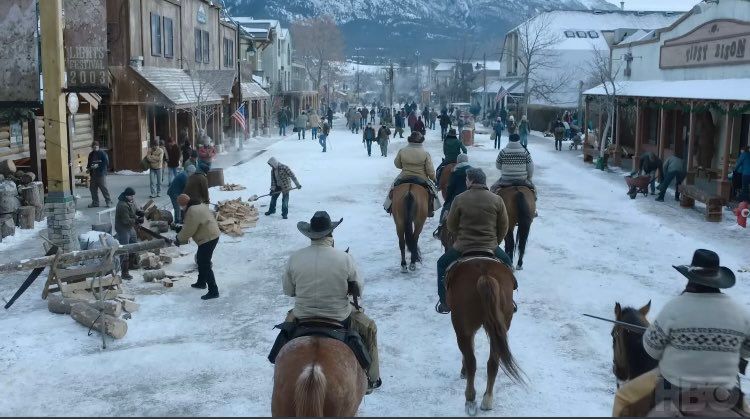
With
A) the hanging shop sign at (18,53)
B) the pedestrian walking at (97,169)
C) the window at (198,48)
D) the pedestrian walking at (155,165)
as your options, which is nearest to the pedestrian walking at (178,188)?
the pedestrian walking at (97,169)

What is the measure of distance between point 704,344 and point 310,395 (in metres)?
2.36

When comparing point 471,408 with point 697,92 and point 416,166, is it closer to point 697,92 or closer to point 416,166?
point 416,166

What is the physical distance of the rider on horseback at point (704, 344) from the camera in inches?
164

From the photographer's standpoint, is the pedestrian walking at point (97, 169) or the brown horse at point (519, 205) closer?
the brown horse at point (519, 205)

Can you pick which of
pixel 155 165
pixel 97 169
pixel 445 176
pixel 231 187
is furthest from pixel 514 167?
pixel 231 187

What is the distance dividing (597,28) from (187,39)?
119 ft

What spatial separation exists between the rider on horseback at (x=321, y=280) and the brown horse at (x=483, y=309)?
1.28m

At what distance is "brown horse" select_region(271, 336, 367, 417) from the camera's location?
189 inches

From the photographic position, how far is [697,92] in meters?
19.9

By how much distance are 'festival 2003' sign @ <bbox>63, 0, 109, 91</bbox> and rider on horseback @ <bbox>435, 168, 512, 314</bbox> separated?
733cm

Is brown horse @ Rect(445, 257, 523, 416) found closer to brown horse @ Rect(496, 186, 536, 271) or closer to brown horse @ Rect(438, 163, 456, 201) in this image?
brown horse @ Rect(496, 186, 536, 271)

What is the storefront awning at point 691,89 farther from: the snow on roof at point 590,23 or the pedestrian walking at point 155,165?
the snow on roof at point 590,23

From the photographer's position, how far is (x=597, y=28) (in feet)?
184

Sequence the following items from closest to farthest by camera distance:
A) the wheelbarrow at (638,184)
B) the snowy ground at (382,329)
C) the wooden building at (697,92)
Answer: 1. the snowy ground at (382,329)
2. the wooden building at (697,92)
3. the wheelbarrow at (638,184)
